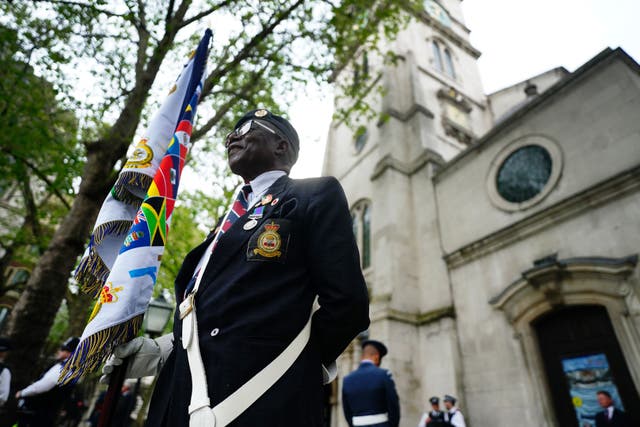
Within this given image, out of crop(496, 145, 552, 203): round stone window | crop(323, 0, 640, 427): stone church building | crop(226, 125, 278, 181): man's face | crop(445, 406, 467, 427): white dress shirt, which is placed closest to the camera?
crop(226, 125, 278, 181): man's face

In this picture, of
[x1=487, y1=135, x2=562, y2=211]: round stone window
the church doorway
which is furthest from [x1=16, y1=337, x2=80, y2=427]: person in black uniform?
[x1=487, y1=135, x2=562, y2=211]: round stone window

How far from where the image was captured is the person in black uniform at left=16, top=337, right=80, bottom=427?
4836 mm

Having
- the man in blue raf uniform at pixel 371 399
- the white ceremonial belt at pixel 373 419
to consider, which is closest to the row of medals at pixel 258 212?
the man in blue raf uniform at pixel 371 399

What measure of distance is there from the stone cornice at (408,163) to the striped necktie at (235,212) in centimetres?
1160

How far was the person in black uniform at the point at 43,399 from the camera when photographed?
4836 millimetres

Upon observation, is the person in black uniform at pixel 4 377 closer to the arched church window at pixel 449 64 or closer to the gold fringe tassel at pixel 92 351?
the gold fringe tassel at pixel 92 351

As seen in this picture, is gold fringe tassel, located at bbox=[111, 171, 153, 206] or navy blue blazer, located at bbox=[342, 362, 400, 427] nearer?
Answer: gold fringe tassel, located at bbox=[111, 171, 153, 206]

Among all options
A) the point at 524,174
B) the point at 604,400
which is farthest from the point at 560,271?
the point at 524,174

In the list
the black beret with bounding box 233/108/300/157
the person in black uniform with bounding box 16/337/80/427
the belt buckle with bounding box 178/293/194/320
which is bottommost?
the person in black uniform with bounding box 16/337/80/427

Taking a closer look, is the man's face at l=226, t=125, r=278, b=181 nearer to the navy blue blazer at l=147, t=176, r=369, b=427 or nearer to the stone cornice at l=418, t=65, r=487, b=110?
the navy blue blazer at l=147, t=176, r=369, b=427

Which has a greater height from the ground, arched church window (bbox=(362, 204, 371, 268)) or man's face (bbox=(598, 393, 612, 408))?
arched church window (bbox=(362, 204, 371, 268))

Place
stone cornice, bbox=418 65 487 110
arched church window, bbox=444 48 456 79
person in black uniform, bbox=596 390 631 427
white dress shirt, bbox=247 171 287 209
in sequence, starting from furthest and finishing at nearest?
arched church window, bbox=444 48 456 79 → stone cornice, bbox=418 65 487 110 → person in black uniform, bbox=596 390 631 427 → white dress shirt, bbox=247 171 287 209

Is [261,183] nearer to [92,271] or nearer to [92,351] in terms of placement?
[92,351]

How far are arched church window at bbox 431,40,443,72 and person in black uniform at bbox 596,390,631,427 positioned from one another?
16.5 m
